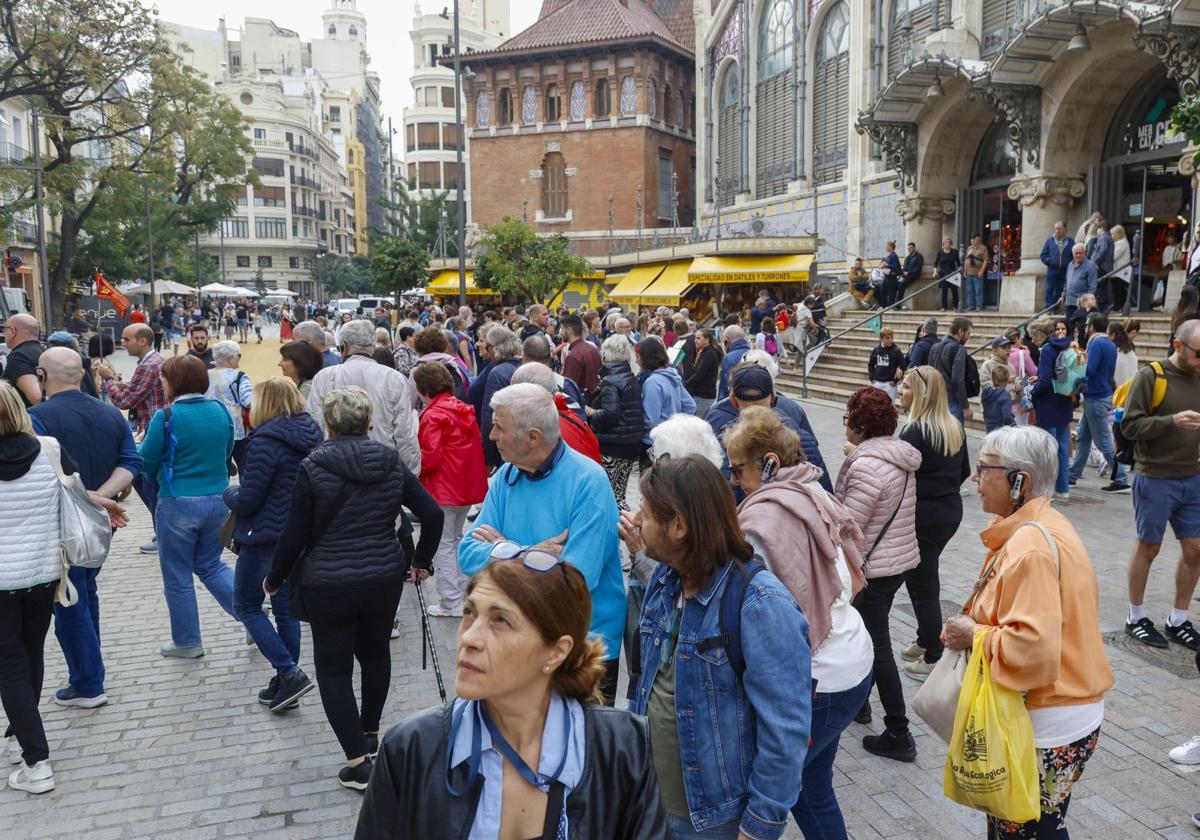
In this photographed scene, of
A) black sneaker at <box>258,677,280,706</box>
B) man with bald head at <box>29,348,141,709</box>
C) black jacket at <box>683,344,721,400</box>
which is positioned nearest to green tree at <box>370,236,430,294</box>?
black jacket at <box>683,344,721,400</box>

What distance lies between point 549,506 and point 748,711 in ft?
4.17

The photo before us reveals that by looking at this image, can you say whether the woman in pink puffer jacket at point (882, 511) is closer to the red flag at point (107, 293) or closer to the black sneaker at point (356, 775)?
the black sneaker at point (356, 775)

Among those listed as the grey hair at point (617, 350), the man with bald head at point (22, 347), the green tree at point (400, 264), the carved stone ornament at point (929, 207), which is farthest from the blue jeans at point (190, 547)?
the green tree at point (400, 264)

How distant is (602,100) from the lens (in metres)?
45.0

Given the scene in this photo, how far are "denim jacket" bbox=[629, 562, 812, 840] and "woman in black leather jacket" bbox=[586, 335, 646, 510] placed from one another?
5219 millimetres

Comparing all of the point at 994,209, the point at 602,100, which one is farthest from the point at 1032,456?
Answer: the point at 602,100

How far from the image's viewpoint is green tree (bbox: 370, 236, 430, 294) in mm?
44688

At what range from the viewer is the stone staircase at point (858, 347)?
18.2 m

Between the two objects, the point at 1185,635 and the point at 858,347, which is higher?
the point at 858,347

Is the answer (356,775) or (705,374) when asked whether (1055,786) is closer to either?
(356,775)

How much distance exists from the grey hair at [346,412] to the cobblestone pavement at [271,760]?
174cm

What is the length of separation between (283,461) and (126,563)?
173 inches

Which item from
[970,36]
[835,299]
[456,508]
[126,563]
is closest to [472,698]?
[456,508]

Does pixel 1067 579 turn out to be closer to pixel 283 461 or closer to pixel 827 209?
pixel 283 461
